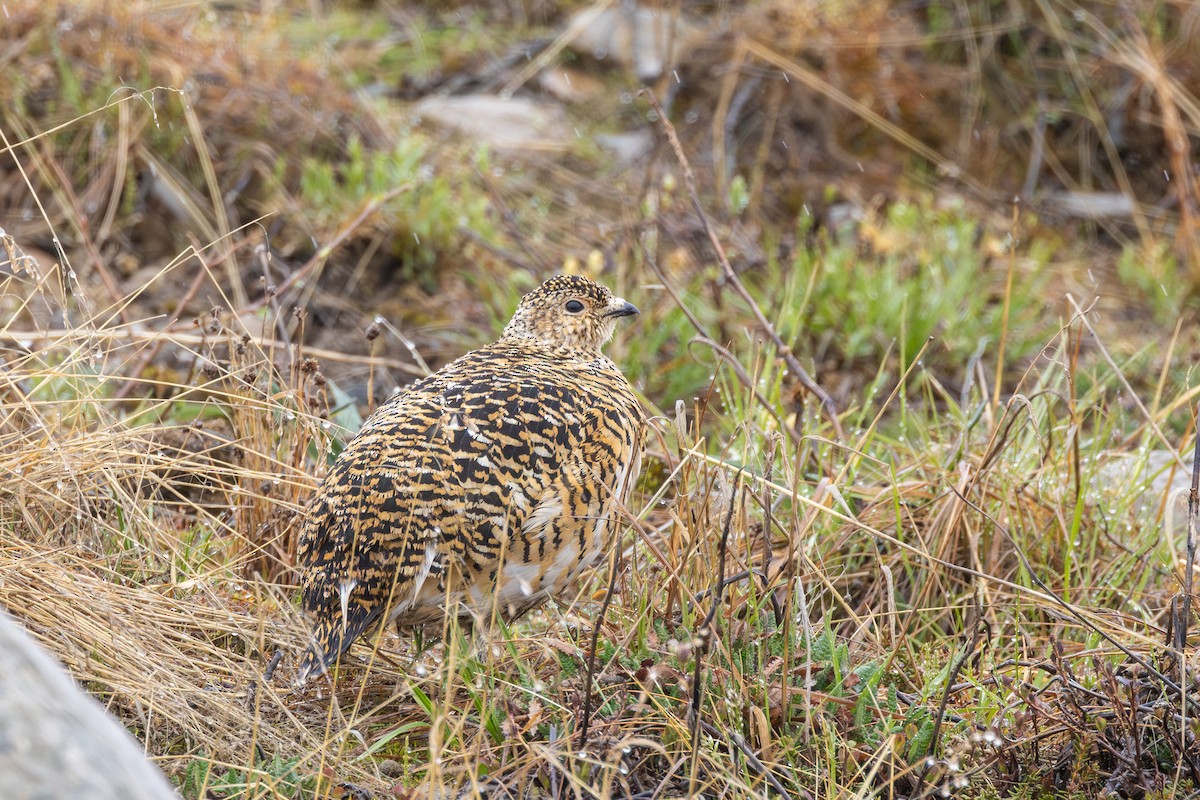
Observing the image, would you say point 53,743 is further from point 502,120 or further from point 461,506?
point 502,120

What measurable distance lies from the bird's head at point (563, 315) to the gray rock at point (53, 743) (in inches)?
85.3

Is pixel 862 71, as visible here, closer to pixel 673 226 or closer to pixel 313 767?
pixel 673 226

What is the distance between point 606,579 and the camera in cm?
361

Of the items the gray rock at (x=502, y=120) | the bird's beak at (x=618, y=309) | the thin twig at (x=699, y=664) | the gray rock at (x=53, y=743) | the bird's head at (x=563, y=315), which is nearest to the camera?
the gray rock at (x=53, y=743)

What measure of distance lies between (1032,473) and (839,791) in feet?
5.02

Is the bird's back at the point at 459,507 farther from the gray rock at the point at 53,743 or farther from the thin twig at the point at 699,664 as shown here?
the gray rock at the point at 53,743

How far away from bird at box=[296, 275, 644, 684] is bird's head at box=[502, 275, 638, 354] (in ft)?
1.81

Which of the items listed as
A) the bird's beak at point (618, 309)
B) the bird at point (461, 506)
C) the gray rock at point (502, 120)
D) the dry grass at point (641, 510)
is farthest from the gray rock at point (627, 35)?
the bird at point (461, 506)

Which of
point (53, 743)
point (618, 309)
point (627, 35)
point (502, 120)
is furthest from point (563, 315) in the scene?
point (627, 35)

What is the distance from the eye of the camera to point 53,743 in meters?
1.62

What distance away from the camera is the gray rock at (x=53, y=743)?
1576 mm

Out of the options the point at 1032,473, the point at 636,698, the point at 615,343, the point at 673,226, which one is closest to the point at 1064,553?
the point at 1032,473

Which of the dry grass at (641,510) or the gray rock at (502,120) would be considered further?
the gray rock at (502,120)

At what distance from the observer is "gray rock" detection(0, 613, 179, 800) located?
158 centimetres
